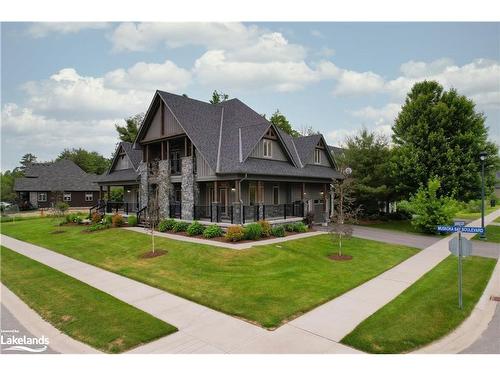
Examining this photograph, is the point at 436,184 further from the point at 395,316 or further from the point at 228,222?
the point at 395,316

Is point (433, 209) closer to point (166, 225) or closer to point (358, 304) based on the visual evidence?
point (358, 304)

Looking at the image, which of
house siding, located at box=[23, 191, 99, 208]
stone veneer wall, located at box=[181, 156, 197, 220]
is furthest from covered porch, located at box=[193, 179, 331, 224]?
house siding, located at box=[23, 191, 99, 208]

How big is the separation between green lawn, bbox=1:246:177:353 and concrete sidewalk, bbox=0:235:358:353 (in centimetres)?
32

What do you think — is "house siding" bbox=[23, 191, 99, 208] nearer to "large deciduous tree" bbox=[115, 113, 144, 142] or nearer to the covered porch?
"large deciduous tree" bbox=[115, 113, 144, 142]

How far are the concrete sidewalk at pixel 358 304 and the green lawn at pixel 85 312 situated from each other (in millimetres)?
3508

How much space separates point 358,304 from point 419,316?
154 centimetres

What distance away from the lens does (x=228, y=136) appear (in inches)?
852

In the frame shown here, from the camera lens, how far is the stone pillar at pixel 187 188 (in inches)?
804

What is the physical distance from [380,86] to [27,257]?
26.9 m

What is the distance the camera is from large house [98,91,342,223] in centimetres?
1903

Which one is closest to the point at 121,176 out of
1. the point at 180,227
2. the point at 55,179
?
the point at 180,227

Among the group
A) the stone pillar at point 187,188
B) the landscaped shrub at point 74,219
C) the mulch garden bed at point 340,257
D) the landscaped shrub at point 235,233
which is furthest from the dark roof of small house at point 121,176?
the mulch garden bed at point 340,257

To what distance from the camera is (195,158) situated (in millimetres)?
20500

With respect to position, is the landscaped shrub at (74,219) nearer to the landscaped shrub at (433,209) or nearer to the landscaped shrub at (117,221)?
the landscaped shrub at (117,221)
